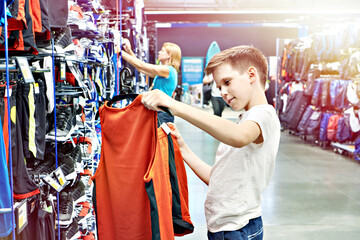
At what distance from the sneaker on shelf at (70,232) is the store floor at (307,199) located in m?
1.12

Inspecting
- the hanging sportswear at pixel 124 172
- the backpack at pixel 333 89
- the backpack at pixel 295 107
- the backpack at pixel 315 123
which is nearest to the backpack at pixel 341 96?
the backpack at pixel 333 89

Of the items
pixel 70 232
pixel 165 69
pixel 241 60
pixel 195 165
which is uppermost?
pixel 241 60

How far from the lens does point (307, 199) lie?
461 centimetres

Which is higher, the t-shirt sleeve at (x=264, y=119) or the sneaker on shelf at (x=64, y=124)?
the t-shirt sleeve at (x=264, y=119)

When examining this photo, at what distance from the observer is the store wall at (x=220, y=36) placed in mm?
17625

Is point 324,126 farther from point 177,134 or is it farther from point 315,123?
point 177,134

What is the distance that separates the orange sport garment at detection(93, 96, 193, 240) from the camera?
1.46 meters

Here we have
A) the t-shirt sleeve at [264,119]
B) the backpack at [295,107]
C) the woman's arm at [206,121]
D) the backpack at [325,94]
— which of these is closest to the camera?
the woman's arm at [206,121]

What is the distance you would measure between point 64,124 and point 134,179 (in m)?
1.47

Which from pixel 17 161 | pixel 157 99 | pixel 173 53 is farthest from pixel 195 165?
pixel 173 53

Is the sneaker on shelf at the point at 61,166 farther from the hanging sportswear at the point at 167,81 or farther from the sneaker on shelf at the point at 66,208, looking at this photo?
the hanging sportswear at the point at 167,81

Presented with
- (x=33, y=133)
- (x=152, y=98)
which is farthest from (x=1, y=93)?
(x=152, y=98)

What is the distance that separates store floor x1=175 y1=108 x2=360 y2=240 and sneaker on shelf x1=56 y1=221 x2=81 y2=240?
44.1 inches

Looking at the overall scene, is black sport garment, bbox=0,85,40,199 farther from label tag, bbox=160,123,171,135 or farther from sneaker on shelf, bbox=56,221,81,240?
label tag, bbox=160,123,171,135
